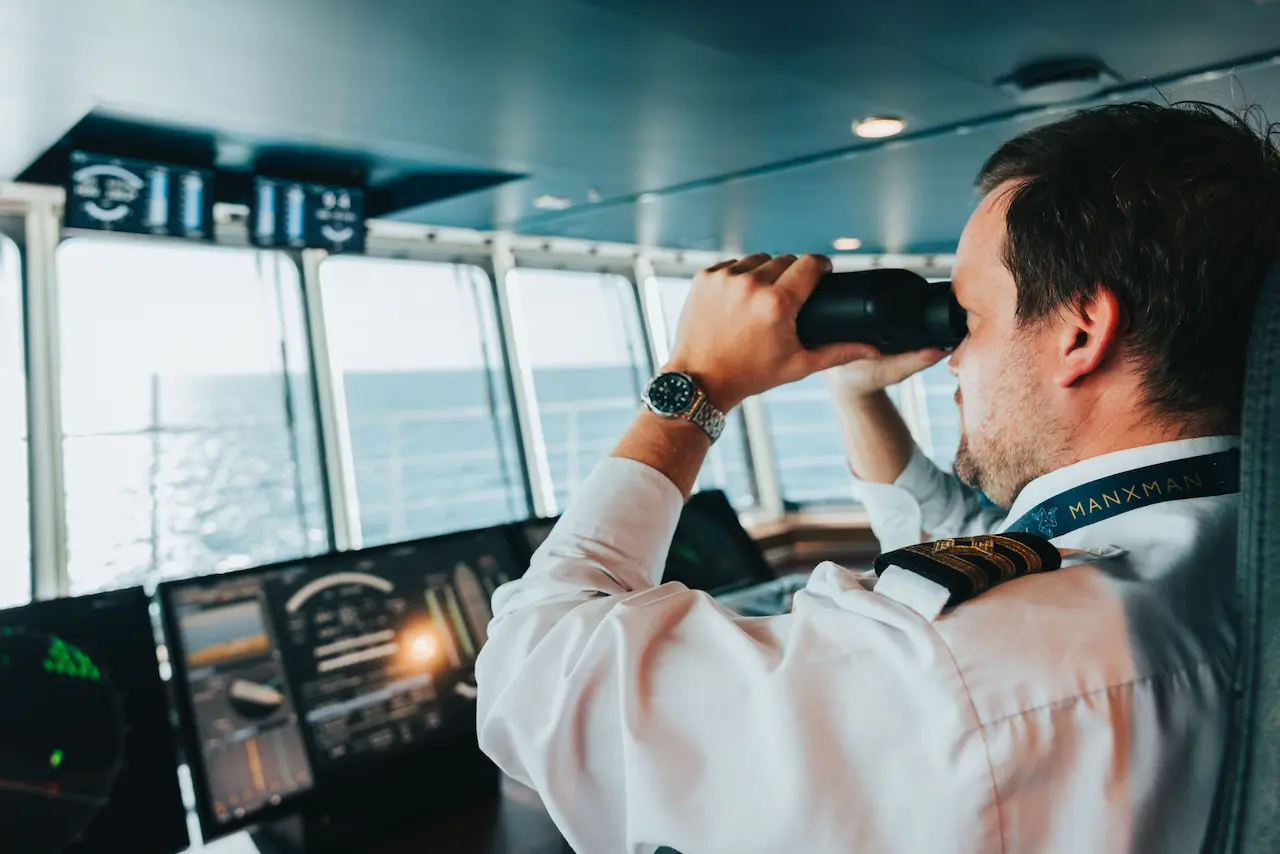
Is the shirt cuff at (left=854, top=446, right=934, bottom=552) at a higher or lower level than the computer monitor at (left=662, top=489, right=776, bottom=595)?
higher

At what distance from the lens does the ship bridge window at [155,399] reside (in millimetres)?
3938

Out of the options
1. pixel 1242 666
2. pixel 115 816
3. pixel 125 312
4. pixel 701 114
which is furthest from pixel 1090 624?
pixel 125 312

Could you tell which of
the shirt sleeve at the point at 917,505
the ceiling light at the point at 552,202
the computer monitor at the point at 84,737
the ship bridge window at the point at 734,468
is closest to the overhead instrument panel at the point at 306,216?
the ceiling light at the point at 552,202

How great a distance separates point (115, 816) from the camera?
140cm

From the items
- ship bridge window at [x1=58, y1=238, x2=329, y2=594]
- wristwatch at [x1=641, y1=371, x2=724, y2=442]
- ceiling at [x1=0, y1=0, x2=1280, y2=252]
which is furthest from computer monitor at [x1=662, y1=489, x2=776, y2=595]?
ship bridge window at [x1=58, y1=238, x2=329, y2=594]

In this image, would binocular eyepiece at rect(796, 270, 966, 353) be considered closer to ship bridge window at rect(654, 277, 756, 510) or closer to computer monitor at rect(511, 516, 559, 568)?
computer monitor at rect(511, 516, 559, 568)

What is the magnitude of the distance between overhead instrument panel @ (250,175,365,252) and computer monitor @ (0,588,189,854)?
7.63ft

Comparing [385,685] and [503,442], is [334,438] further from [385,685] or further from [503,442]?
[385,685]

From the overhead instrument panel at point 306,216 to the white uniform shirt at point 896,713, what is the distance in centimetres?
317

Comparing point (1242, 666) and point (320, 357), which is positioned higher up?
point (320, 357)

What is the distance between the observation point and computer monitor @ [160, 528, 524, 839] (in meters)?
1.50

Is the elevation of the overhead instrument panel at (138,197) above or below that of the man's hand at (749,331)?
above

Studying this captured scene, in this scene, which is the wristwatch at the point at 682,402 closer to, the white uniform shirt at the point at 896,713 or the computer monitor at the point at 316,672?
the white uniform shirt at the point at 896,713

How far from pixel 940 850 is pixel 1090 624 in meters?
0.21
